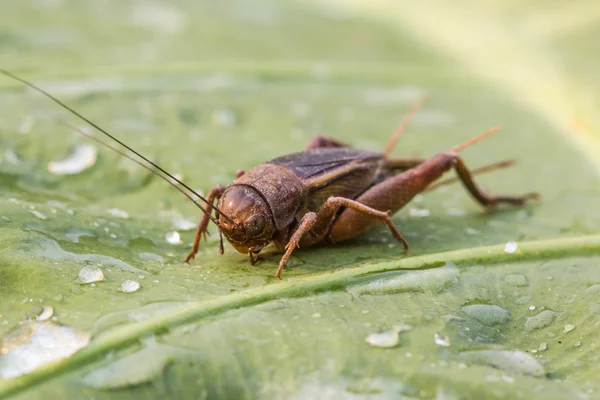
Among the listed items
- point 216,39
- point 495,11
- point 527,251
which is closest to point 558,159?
point 527,251

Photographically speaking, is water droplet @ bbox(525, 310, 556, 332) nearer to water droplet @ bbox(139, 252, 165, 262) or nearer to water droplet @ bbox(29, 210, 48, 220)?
water droplet @ bbox(139, 252, 165, 262)

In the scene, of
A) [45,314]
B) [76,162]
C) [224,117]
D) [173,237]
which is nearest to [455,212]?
[173,237]

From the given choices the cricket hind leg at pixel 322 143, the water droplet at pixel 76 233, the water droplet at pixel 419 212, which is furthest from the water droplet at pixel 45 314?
the water droplet at pixel 419 212

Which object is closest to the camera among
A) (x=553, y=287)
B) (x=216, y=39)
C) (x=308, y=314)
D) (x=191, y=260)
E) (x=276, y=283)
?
(x=308, y=314)

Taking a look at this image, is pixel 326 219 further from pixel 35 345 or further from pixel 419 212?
pixel 35 345

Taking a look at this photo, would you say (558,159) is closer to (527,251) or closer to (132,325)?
(527,251)

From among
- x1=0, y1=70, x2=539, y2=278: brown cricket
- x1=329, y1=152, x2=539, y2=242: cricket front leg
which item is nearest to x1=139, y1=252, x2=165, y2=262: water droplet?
x1=0, y1=70, x2=539, y2=278: brown cricket
